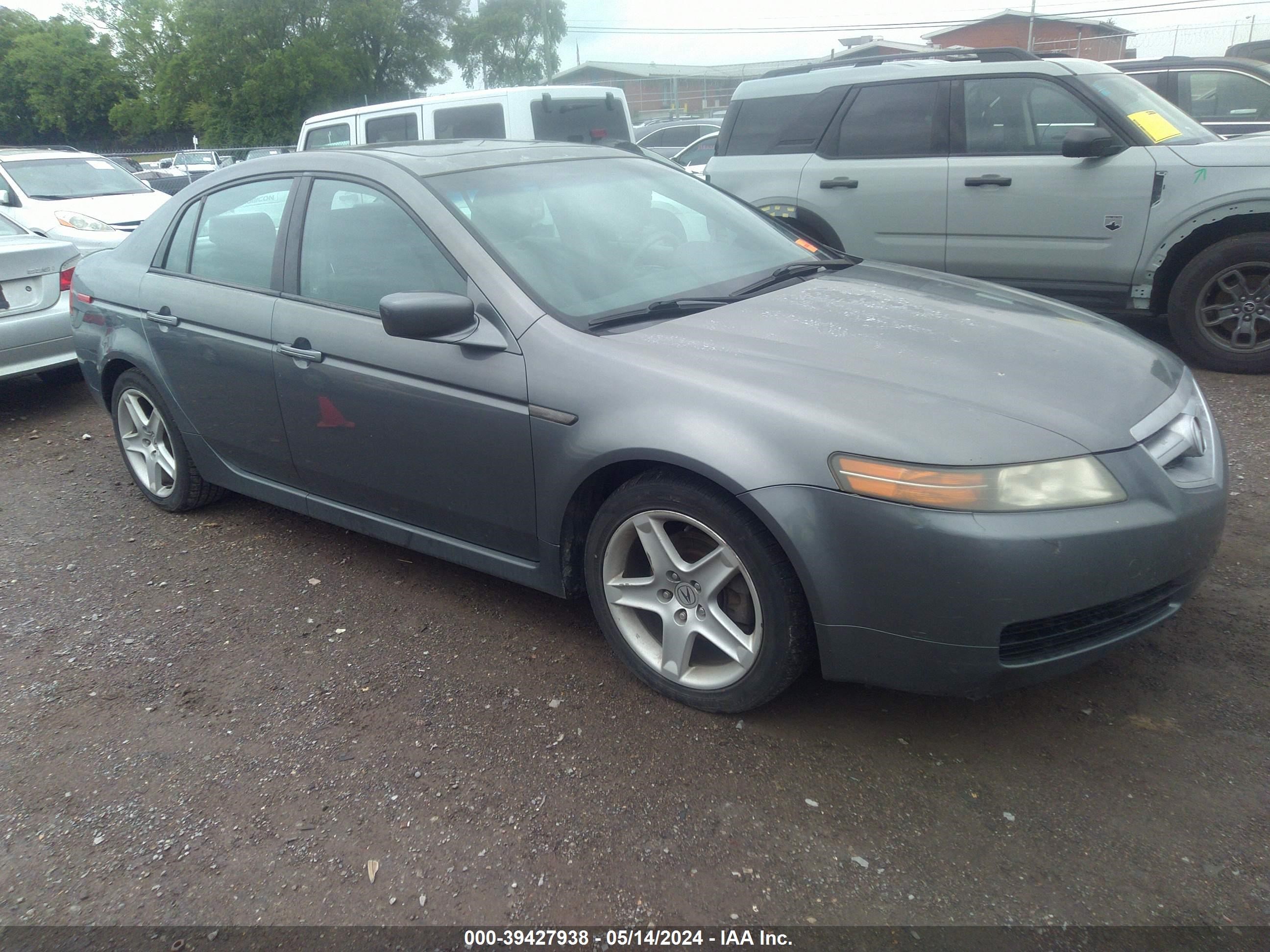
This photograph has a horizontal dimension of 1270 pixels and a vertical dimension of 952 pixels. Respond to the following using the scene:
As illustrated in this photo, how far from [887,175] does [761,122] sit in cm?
117

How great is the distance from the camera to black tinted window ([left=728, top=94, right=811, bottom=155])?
719 cm

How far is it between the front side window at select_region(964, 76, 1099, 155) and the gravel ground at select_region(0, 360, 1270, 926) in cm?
343

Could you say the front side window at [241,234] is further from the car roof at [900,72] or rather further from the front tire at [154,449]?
the car roof at [900,72]

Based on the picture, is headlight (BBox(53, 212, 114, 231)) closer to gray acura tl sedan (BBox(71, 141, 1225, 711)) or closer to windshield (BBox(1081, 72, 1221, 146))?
gray acura tl sedan (BBox(71, 141, 1225, 711))

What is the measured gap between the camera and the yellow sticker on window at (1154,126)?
5879mm

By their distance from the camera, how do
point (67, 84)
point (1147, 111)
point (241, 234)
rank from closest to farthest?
1. point (241, 234)
2. point (1147, 111)
3. point (67, 84)

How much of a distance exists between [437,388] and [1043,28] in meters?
57.5

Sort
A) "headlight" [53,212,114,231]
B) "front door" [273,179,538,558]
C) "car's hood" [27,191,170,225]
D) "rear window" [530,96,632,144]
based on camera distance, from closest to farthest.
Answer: "front door" [273,179,538,558] < "rear window" [530,96,632,144] < "headlight" [53,212,114,231] < "car's hood" [27,191,170,225]

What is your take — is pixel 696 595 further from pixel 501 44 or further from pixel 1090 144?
pixel 501 44

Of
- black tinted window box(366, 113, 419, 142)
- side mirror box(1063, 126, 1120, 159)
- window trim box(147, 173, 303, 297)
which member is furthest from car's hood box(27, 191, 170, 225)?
side mirror box(1063, 126, 1120, 159)

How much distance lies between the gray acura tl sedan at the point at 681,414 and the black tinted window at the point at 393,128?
Answer: 14.9 feet

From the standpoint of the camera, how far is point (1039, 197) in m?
6.13

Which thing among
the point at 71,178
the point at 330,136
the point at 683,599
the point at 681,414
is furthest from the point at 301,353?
the point at 71,178

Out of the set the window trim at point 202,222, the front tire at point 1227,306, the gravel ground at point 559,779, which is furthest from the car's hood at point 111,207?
the front tire at point 1227,306
